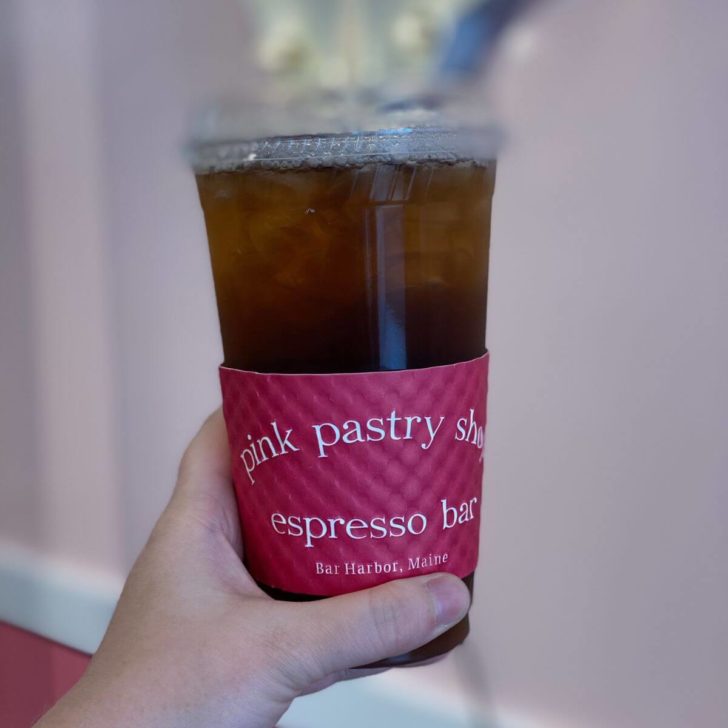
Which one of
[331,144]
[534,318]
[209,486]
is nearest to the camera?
[331,144]

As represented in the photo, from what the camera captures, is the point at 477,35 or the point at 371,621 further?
the point at 477,35

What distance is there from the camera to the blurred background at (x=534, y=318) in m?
0.81

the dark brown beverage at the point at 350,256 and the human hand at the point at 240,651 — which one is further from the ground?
the dark brown beverage at the point at 350,256

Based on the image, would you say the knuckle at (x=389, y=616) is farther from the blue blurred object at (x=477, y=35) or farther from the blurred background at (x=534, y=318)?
the blue blurred object at (x=477, y=35)

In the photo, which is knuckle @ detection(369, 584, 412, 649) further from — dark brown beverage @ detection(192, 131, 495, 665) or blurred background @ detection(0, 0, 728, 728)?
blurred background @ detection(0, 0, 728, 728)

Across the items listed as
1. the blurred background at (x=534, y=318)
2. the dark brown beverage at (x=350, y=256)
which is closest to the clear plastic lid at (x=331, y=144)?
the dark brown beverage at (x=350, y=256)

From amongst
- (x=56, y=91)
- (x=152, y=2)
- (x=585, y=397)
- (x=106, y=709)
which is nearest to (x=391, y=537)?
(x=106, y=709)

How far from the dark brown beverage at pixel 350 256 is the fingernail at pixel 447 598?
71mm

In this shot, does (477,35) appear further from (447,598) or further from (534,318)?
(447,598)

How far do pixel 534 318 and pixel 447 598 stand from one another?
1.30ft

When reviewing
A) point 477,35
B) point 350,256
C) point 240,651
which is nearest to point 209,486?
point 240,651

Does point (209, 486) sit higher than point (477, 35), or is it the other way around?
point (477, 35)

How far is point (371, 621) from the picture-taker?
23.8 inches

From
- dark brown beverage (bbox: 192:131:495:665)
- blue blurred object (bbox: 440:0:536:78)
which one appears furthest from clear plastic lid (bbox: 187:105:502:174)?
blue blurred object (bbox: 440:0:536:78)
